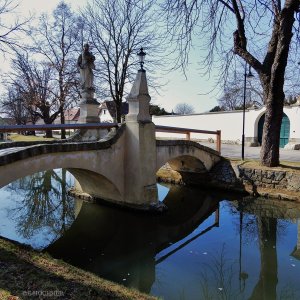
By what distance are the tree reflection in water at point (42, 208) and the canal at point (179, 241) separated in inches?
1.2

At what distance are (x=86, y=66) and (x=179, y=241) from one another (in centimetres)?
Result: 623

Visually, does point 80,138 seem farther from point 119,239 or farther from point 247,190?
point 247,190

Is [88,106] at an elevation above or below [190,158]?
above

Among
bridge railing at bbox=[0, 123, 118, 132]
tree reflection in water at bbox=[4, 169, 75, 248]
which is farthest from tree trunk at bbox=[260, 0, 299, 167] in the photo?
tree reflection in water at bbox=[4, 169, 75, 248]

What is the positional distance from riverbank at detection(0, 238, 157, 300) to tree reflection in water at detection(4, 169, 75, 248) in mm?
3184

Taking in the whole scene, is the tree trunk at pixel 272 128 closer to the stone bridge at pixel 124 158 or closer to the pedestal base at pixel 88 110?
the stone bridge at pixel 124 158

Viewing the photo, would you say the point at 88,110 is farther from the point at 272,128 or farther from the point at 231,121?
the point at 231,121

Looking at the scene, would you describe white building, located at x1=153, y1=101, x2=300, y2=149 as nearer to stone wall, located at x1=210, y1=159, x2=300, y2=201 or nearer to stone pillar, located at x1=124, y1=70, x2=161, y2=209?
stone wall, located at x1=210, y1=159, x2=300, y2=201

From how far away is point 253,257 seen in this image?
7297 mm

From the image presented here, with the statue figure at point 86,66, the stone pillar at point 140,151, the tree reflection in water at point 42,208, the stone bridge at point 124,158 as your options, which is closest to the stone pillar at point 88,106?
the statue figure at point 86,66

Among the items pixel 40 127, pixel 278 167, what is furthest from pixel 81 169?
pixel 278 167

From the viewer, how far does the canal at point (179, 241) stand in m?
6.11

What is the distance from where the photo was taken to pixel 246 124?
2422cm

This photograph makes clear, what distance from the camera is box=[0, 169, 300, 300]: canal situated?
6.11 meters
